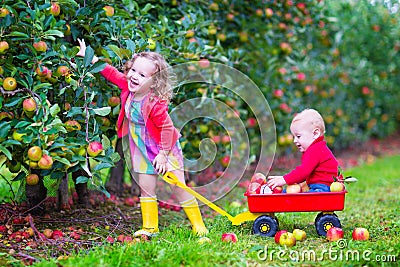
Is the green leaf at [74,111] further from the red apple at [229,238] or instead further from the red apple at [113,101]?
the red apple at [229,238]

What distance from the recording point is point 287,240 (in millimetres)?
3068

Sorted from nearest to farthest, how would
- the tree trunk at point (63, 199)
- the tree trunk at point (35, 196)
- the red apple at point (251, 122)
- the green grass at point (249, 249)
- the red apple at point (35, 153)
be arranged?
1. the green grass at point (249, 249)
2. the red apple at point (35, 153)
3. the tree trunk at point (35, 196)
4. the tree trunk at point (63, 199)
5. the red apple at point (251, 122)

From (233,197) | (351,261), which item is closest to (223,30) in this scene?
(233,197)

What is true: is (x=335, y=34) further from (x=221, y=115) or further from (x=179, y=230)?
(x=179, y=230)

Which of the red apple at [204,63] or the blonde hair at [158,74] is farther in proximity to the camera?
the red apple at [204,63]

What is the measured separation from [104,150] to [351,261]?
154 cm

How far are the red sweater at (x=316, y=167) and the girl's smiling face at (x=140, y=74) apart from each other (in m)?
1.05

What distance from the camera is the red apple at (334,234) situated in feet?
10.3

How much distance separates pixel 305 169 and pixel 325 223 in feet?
1.19

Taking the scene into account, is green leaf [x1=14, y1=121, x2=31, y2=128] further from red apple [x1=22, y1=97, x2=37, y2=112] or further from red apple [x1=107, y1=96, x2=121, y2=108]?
red apple [x1=107, y1=96, x2=121, y2=108]

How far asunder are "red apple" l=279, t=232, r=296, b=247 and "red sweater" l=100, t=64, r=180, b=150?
2.91 feet

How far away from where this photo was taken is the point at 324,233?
3.27 m

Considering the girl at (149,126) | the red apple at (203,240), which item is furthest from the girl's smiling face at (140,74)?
the red apple at (203,240)

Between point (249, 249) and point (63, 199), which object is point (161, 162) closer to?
point (249, 249)
